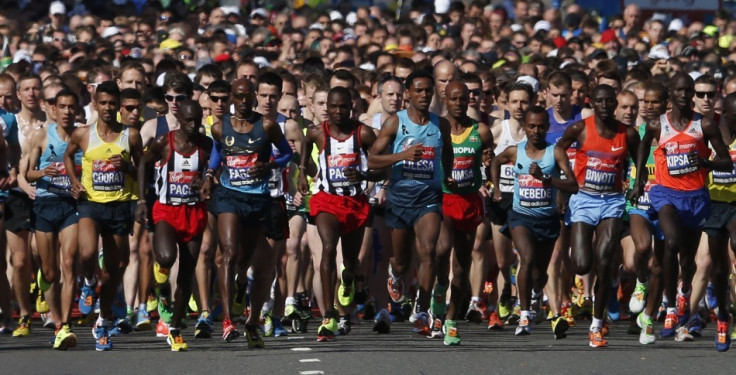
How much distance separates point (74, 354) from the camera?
13.0 meters

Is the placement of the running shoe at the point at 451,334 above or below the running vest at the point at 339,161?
below

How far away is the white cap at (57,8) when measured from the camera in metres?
26.4

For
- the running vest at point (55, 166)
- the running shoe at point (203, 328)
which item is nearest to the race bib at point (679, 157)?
Result: the running shoe at point (203, 328)

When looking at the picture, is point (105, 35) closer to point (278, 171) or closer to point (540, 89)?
point (540, 89)

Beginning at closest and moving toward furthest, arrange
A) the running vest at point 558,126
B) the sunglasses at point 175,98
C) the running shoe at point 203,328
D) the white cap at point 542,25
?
the running shoe at point 203,328 → the sunglasses at point 175,98 → the running vest at point 558,126 → the white cap at point 542,25

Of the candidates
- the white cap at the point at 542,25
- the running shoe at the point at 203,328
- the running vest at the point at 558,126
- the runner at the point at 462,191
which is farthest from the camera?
the white cap at the point at 542,25

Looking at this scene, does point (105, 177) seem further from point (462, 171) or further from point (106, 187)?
point (462, 171)

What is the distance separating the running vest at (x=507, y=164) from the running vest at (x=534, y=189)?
587mm

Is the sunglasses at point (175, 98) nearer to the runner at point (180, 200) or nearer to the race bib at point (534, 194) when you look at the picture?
the runner at point (180, 200)

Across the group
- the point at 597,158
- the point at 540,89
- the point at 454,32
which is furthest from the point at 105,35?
the point at 597,158

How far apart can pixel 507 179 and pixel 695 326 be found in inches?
76.8

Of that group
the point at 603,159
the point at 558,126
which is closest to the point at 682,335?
the point at 603,159

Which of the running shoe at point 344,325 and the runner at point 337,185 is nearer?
the runner at point 337,185

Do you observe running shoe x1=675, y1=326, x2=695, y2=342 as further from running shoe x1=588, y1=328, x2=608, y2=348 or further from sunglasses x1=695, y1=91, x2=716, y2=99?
sunglasses x1=695, y1=91, x2=716, y2=99
